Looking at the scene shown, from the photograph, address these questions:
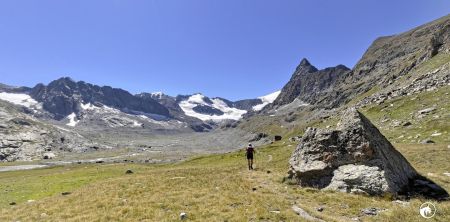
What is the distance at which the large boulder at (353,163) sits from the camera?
29734 mm

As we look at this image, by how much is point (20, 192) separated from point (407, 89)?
3994 inches

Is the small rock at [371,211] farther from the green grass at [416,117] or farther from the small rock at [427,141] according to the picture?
the small rock at [427,141]

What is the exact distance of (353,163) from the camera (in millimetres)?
32156

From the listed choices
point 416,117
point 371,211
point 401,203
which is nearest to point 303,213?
point 371,211

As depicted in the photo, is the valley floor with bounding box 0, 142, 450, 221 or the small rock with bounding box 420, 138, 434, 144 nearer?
the valley floor with bounding box 0, 142, 450, 221

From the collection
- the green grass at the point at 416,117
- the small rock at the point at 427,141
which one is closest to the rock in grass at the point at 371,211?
the green grass at the point at 416,117

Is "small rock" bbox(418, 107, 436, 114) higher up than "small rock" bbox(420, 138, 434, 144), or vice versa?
"small rock" bbox(418, 107, 436, 114)


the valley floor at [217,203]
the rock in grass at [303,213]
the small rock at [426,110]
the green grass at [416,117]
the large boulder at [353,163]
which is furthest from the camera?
the small rock at [426,110]

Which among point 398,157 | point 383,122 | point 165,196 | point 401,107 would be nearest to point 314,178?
point 398,157

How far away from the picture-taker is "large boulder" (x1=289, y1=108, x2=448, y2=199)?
97.6 ft

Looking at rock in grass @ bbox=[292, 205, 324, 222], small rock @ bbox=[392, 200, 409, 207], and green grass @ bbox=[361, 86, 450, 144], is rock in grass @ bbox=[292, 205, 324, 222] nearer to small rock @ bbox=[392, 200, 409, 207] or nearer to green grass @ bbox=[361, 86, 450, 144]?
small rock @ bbox=[392, 200, 409, 207]

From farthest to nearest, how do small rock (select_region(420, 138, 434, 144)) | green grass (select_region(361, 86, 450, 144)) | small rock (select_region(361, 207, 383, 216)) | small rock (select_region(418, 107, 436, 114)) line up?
small rock (select_region(418, 107, 436, 114)) < green grass (select_region(361, 86, 450, 144)) < small rock (select_region(420, 138, 434, 144)) < small rock (select_region(361, 207, 383, 216))

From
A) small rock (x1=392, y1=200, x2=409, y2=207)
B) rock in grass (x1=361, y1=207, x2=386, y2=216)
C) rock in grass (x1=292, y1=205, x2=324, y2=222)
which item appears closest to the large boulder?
small rock (x1=392, y1=200, x2=409, y2=207)

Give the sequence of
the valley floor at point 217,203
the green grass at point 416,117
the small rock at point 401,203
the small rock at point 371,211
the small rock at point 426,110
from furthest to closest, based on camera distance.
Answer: the small rock at point 426,110, the green grass at point 416,117, the small rock at point 401,203, the small rock at point 371,211, the valley floor at point 217,203
